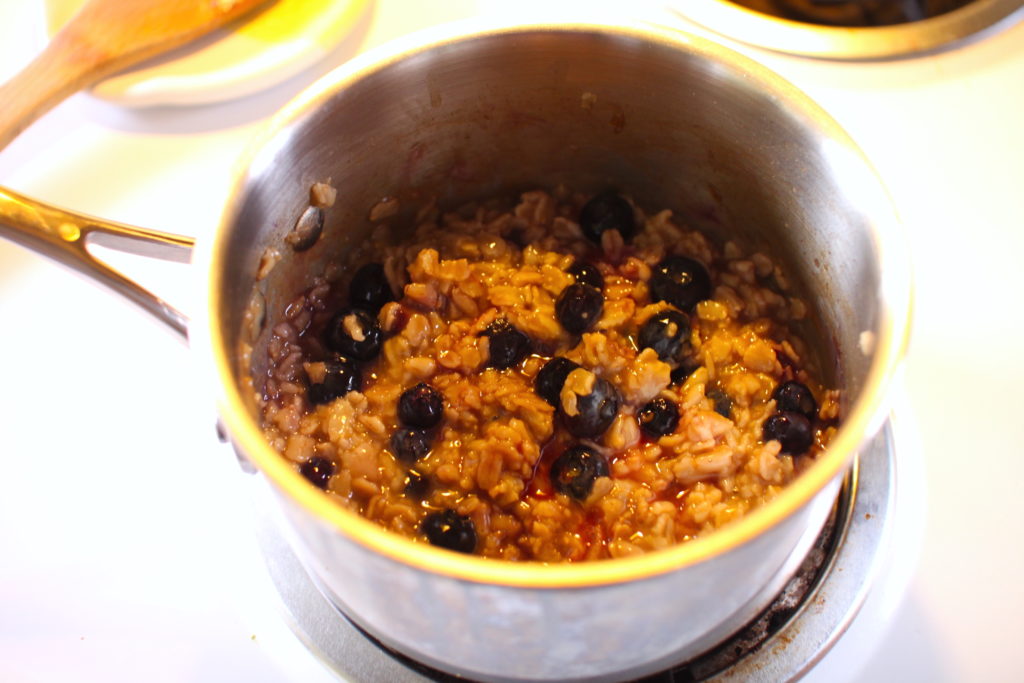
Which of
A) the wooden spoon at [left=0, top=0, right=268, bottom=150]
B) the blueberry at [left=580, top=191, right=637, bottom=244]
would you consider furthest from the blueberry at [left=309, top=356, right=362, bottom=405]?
the wooden spoon at [left=0, top=0, right=268, bottom=150]

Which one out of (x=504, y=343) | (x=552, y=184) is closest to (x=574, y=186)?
(x=552, y=184)

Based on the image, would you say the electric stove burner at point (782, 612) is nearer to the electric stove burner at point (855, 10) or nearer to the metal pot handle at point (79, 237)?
the metal pot handle at point (79, 237)

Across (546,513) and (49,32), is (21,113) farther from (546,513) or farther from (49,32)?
(546,513)

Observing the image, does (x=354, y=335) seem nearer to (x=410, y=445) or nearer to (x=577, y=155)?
(x=410, y=445)

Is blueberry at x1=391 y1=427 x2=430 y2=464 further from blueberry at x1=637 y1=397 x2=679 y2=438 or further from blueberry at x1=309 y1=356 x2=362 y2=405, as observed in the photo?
blueberry at x1=637 y1=397 x2=679 y2=438

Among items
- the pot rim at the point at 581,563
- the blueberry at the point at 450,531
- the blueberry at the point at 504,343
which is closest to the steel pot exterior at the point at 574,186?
the pot rim at the point at 581,563

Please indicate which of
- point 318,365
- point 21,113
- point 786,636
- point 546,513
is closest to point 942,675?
point 786,636
